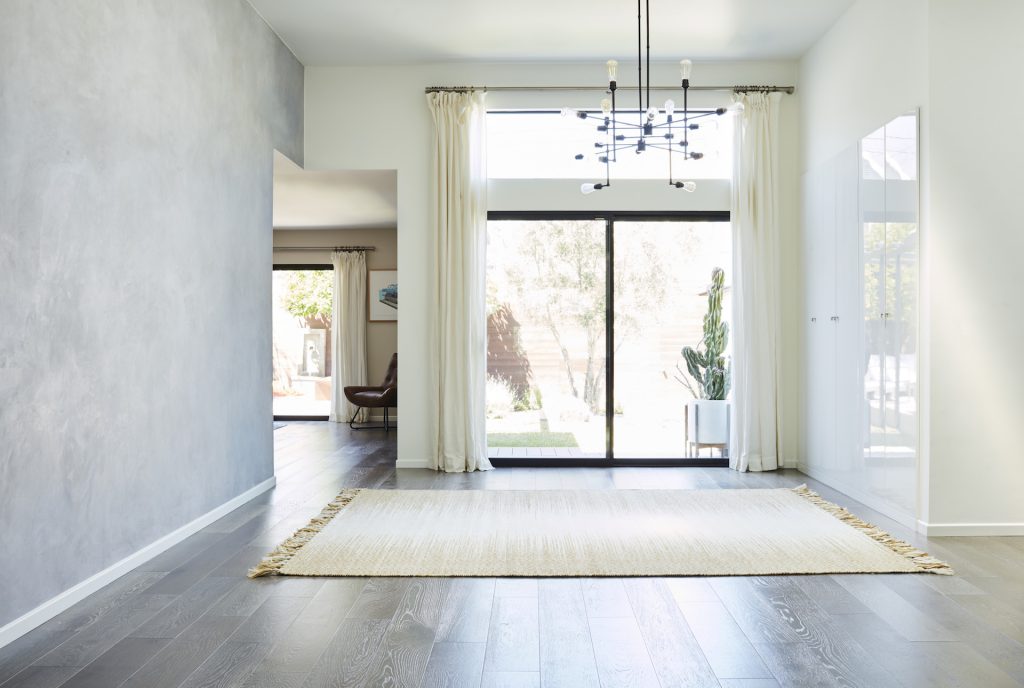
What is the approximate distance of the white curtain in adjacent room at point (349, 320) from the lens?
31.8ft

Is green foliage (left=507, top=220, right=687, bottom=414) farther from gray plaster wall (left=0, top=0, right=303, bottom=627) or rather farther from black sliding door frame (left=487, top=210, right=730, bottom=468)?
gray plaster wall (left=0, top=0, right=303, bottom=627)

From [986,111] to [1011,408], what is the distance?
1.47 meters

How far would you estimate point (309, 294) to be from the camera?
10.1 meters

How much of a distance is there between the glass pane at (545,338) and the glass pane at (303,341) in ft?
15.6

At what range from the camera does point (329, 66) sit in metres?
5.80

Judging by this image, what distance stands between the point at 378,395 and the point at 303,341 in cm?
225

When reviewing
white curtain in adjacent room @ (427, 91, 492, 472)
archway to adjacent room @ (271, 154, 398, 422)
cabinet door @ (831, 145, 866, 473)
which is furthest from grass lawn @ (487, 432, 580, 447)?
archway to adjacent room @ (271, 154, 398, 422)

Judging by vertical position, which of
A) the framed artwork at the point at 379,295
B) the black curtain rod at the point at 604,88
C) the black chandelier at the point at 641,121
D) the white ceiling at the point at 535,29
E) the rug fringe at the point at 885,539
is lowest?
the rug fringe at the point at 885,539

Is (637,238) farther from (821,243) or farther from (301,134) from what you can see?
(301,134)

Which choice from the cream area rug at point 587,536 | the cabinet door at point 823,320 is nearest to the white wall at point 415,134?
the cabinet door at point 823,320

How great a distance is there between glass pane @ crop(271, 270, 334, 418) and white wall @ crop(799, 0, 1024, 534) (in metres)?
7.71

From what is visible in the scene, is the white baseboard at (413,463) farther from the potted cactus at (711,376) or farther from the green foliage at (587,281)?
the potted cactus at (711,376)

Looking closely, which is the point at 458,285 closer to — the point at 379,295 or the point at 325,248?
the point at 379,295

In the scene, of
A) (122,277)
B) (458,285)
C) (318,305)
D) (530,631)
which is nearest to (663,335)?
(458,285)
